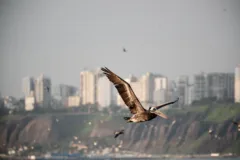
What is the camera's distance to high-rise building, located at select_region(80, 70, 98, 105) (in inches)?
6147

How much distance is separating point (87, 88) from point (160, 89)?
51.8ft

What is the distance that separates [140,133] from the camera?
133625 mm

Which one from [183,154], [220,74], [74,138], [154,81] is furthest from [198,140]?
[154,81]

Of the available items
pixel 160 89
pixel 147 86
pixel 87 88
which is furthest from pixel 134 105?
pixel 87 88

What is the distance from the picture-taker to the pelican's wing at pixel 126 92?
2448 centimetres

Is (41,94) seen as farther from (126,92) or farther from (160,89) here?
(126,92)

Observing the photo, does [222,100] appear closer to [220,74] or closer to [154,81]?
[220,74]

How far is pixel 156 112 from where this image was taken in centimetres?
2553

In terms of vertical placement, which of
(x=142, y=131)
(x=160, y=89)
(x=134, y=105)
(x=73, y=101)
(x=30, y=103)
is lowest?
(x=142, y=131)

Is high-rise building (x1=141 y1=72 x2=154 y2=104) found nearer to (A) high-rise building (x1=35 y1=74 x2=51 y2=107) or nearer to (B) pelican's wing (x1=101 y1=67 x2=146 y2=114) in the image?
(A) high-rise building (x1=35 y1=74 x2=51 y2=107)

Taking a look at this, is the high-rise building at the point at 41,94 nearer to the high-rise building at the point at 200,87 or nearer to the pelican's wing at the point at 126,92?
the high-rise building at the point at 200,87

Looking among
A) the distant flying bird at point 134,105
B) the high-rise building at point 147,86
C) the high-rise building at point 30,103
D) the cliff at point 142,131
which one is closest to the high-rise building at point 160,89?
the high-rise building at point 147,86

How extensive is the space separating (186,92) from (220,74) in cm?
2065

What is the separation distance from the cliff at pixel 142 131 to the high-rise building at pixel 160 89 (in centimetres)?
877
